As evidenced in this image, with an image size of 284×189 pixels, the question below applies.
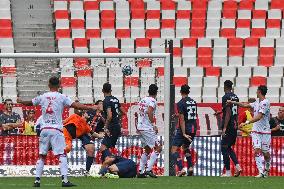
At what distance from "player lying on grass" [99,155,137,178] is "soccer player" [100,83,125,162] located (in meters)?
0.24

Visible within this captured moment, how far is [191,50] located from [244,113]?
6.74 metres

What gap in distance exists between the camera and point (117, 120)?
2038 cm

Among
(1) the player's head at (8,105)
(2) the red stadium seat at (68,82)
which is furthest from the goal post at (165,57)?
(1) the player's head at (8,105)

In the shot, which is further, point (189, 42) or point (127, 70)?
point (189, 42)

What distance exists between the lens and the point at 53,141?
16391mm

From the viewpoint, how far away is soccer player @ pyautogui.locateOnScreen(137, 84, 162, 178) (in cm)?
2017

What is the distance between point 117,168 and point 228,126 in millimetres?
2519

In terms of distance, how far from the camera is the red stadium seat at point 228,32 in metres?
31.3

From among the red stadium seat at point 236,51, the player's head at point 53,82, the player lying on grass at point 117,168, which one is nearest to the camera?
the player's head at point 53,82

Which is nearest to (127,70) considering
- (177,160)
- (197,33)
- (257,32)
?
(177,160)

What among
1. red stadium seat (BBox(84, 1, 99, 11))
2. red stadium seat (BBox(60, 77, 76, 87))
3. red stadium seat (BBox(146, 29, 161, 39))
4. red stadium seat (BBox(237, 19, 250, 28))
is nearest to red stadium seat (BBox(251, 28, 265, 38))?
red stadium seat (BBox(237, 19, 250, 28))

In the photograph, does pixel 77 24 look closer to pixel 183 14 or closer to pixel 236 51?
pixel 183 14

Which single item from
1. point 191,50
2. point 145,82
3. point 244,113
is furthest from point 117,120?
point 191,50

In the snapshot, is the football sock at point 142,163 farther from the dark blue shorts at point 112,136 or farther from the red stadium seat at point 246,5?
the red stadium seat at point 246,5
